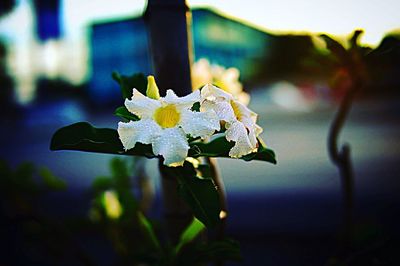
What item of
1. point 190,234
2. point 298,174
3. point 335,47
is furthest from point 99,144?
point 298,174

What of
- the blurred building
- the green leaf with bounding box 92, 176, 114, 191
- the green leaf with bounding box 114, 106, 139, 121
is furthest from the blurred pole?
the blurred building

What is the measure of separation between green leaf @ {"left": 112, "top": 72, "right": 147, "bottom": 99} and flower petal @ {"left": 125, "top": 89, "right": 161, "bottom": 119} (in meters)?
0.15

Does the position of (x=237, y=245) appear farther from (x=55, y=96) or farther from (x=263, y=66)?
(x=55, y=96)

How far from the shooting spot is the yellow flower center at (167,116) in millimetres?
586

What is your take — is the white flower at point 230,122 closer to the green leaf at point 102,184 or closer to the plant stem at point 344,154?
the plant stem at point 344,154

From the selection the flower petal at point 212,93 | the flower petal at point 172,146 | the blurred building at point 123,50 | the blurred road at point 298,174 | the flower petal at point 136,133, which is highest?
the blurred building at point 123,50

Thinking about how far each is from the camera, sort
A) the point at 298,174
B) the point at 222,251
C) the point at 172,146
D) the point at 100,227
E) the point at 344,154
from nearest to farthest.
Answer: the point at 172,146
the point at 222,251
the point at 344,154
the point at 100,227
the point at 298,174

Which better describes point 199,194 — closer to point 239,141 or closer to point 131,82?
point 239,141

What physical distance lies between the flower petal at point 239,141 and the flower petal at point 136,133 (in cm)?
9

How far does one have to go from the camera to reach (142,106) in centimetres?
57

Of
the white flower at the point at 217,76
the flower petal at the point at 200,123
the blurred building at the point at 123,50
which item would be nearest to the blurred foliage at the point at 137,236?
the flower petal at the point at 200,123

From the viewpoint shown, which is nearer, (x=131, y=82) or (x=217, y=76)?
(x=131, y=82)

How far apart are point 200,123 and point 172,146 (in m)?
0.05

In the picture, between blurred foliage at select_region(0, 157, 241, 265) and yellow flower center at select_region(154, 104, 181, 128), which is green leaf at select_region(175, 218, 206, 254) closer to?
blurred foliage at select_region(0, 157, 241, 265)
